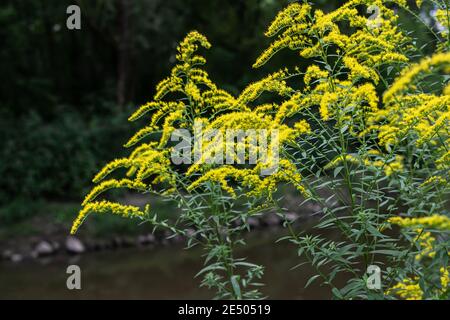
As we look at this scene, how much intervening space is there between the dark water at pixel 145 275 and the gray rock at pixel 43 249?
1.45 ft

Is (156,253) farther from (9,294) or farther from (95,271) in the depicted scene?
(9,294)

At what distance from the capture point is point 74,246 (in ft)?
40.0

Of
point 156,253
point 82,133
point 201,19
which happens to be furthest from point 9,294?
point 201,19

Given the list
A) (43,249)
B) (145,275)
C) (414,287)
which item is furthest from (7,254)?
(414,287)

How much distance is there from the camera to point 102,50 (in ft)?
69.8

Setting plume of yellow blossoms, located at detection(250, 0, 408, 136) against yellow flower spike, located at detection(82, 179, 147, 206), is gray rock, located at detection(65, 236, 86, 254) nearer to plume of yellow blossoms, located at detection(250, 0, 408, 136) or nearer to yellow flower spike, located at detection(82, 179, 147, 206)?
yellow flower spike, located at detection(82, 179, 147, 206)

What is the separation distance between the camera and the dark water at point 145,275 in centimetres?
869

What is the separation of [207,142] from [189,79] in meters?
0.49

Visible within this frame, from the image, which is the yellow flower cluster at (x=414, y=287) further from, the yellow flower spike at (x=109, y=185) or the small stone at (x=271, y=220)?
the small stone at (x=271, y=220)

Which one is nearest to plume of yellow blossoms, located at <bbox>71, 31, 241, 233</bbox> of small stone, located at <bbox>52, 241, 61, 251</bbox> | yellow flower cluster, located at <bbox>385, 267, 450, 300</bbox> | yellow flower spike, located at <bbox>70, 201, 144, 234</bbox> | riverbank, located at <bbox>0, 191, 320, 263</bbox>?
yellow flower spike, located at <bbox>70, 201, 144, 234</bbox>

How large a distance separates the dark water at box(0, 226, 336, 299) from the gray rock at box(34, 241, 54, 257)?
0.44m

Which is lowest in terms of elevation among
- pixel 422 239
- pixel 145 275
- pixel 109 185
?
pixel 422 239

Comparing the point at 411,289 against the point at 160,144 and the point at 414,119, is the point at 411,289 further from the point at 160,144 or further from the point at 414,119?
the point at 160,144

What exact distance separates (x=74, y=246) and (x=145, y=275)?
2797 mm
